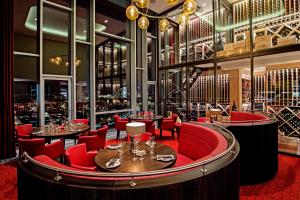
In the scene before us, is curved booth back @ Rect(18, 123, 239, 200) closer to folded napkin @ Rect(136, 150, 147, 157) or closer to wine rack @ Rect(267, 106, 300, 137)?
folded napkin @ Rect(136, 150, 147, 157)

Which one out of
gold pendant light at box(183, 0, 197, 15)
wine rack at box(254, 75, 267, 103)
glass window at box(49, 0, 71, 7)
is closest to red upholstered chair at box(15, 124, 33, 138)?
glass window at box(49, 0, 71, 7)

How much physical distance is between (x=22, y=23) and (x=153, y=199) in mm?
6129

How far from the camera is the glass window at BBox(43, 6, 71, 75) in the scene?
5789mm

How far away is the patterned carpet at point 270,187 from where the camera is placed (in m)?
3.07

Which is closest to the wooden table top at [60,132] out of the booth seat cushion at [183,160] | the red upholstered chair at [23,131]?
the red upholstered chair at [23,131]

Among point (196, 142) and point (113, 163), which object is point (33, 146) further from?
point (196, 142)

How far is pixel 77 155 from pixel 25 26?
14.7 ft

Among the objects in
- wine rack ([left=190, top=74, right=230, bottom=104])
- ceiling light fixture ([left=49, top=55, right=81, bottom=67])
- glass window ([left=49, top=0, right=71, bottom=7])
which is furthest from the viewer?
wine rack ([left=190, top=74, right=230, bottom=104])

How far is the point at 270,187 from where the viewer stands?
3.35m

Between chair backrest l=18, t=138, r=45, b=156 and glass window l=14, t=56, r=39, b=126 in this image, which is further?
glass window l=14, t=56, r=39, b=126

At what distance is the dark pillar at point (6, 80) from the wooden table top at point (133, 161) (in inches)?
Answer: 130

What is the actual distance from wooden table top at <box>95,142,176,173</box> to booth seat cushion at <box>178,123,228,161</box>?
20.8 inches

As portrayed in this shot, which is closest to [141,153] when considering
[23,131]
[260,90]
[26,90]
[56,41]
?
[23,131]

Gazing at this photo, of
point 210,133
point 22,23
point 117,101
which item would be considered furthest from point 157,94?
point 210,133
